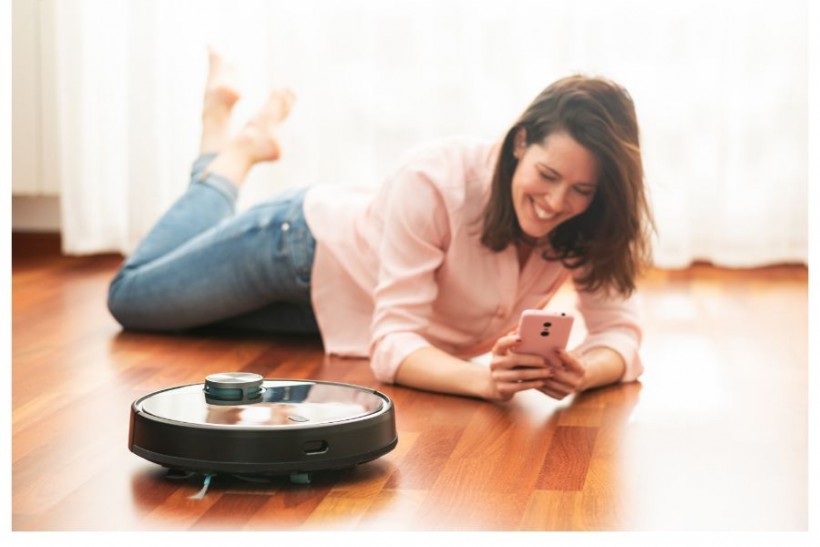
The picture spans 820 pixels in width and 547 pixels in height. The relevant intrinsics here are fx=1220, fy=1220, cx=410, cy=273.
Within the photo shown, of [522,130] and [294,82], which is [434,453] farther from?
[294,82]

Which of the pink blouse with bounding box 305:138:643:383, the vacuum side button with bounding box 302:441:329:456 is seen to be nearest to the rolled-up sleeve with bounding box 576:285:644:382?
the pink blouse with bounding box 305:138:643:383

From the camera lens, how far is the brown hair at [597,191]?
5.17 feet

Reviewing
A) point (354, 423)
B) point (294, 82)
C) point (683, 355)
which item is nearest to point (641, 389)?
point (683, 355)

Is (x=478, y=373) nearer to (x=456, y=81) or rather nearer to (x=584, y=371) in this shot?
(x=584, y=371)

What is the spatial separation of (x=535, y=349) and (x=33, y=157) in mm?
2058

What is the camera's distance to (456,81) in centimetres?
299

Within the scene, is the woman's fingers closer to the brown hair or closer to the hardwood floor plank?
the hardwood floor plank

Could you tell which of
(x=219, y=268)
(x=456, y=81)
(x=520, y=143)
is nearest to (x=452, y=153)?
(x=520, y=143)

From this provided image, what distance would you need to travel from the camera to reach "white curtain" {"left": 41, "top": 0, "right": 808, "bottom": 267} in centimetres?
294

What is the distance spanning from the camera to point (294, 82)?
3043 millimetres

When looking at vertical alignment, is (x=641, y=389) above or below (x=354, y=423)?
below

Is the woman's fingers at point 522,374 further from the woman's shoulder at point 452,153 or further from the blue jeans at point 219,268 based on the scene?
the blue jeans at point 219,268

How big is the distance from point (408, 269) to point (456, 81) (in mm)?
→ 1340

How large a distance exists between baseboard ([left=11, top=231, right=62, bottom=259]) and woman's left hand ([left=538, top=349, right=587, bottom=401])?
2.02 metres
